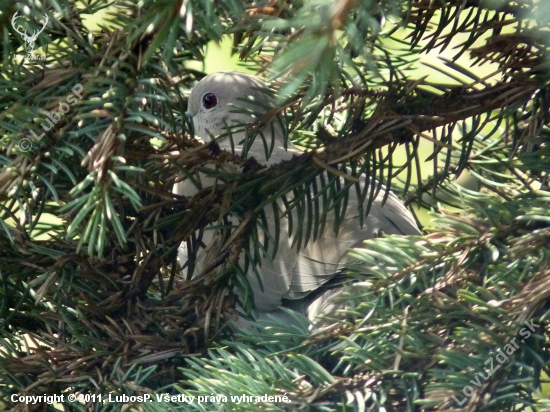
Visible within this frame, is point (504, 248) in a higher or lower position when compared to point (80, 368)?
higher

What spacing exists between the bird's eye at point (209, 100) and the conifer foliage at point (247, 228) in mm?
459

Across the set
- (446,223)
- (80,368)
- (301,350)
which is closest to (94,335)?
(80,368)

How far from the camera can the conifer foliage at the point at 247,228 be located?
49cm

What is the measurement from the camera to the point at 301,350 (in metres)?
0.61

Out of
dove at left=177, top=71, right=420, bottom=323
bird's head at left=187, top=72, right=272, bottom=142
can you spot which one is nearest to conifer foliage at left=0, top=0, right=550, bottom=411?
dove at left=177, top=71, right=420, bottom=323

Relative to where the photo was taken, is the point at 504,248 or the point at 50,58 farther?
the point at 50,58

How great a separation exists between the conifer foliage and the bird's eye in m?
0.46

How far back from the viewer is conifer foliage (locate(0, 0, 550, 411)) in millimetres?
495

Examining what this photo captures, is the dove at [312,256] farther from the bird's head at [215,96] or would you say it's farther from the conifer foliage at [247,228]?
the conifer foliage at [247,228]

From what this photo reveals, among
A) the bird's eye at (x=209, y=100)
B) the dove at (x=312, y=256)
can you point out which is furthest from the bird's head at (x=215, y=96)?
the dove at (x=312, y=256)

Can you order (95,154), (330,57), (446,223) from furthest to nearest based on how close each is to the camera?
(446,223), (95,154), (330,57)

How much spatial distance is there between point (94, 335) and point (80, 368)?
1.6 inches

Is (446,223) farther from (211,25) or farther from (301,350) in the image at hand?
(211,25)

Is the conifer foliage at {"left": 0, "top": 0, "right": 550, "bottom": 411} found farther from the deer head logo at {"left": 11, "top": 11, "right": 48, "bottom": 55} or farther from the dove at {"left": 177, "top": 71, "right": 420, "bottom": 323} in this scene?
the dove at {"left": 177, "top": 71, "right": 420, "bottom": 323}
